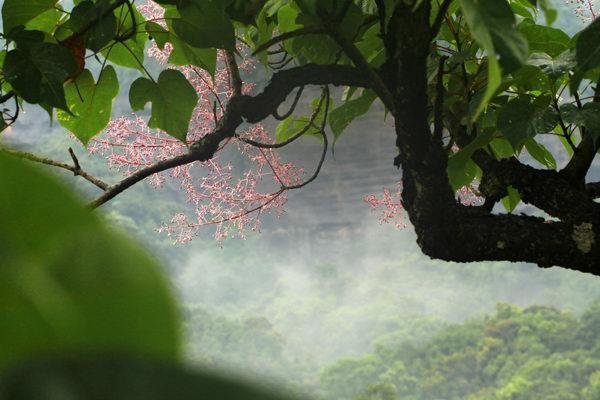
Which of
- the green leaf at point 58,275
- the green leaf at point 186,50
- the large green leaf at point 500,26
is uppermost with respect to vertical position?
the green leaf at point 186,50

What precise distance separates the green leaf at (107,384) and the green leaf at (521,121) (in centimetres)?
36

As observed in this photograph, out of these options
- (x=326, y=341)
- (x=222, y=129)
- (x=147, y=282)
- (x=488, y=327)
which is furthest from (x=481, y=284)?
(x=147, y=282)

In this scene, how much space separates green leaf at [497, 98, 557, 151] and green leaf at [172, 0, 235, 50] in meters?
0.14

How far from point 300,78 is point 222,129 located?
67 millimetres

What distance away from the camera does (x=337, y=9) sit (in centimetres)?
40

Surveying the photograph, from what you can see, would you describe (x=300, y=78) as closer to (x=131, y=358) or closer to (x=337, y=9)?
(x=337, y=9)

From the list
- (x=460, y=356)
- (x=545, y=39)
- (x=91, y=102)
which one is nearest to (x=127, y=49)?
(x=91, y=102)

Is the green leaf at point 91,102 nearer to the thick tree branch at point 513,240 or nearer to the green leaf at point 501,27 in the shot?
the thick tree branch at point 513,240

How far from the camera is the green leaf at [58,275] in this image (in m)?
0.03

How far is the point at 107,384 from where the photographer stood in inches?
1.3

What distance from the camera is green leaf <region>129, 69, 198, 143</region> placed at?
0.44m

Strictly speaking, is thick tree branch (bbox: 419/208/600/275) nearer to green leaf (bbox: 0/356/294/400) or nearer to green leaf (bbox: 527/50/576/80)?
green leaf (bbox: 527/50/576/80)

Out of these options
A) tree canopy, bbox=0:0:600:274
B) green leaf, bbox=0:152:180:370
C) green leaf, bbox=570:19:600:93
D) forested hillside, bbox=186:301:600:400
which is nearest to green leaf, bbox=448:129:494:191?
tree canopy, bbox=0:0:600:274

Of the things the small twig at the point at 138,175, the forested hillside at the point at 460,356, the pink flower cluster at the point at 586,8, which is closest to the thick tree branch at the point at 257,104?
the small twig at the point at 138,175
